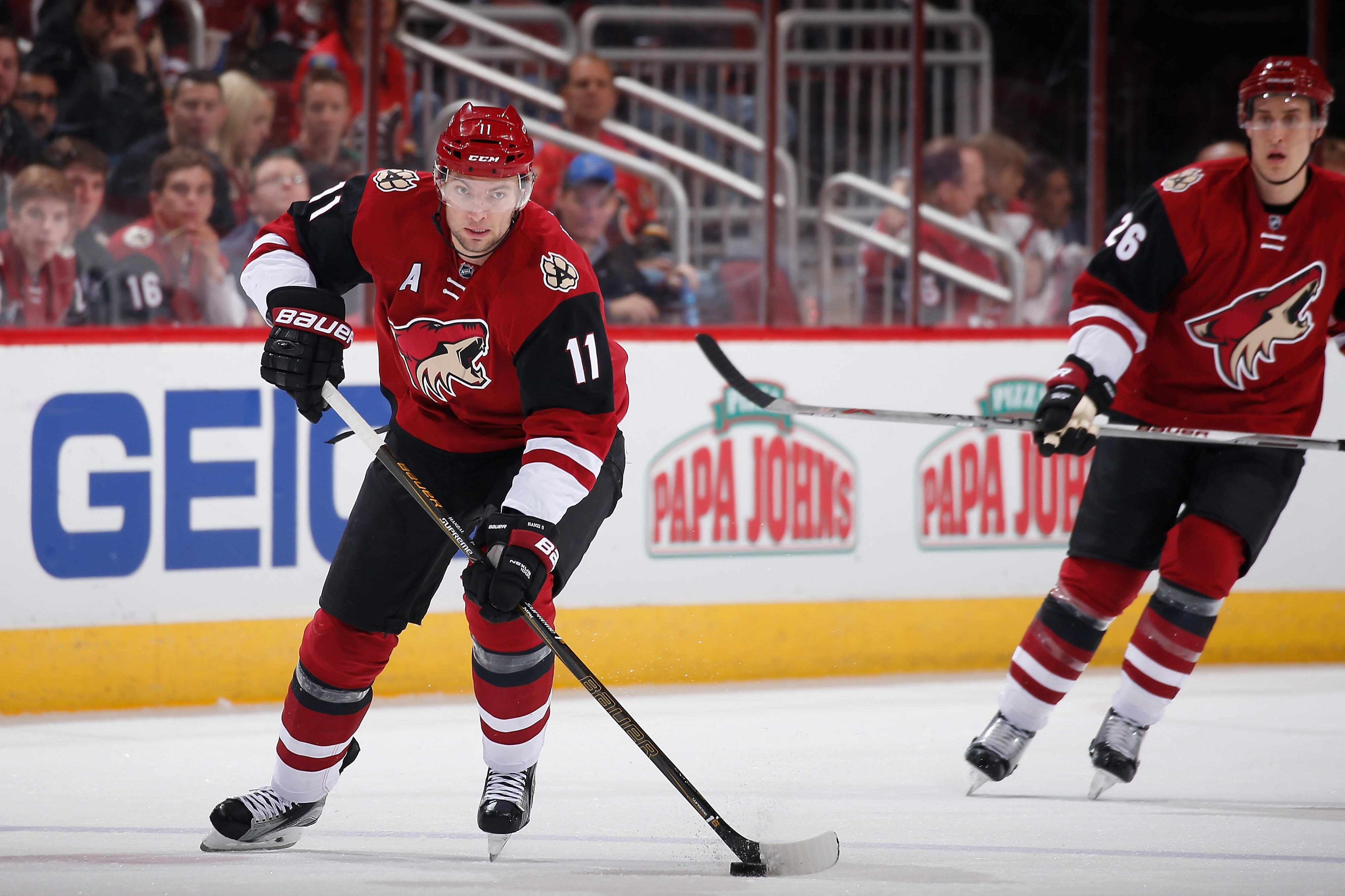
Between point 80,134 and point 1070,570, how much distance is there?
2805 mm

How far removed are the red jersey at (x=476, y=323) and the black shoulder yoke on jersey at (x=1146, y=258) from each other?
1.04 metres

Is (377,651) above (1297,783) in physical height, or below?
above

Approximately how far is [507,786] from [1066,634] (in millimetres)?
1169

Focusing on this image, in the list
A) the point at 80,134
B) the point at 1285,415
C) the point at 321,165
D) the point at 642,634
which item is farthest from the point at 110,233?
the point at 1285,415

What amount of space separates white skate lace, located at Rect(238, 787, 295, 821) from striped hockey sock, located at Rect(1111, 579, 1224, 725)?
1.60 meters

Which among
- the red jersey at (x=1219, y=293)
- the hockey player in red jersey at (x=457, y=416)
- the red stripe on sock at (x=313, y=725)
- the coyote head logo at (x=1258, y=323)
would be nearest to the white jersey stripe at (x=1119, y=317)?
the red jersey at (x=1219, y=293)

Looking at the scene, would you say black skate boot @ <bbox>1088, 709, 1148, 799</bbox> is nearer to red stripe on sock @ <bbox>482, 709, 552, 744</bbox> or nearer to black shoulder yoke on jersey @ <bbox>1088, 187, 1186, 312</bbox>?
black shoulder yoke on jersey @ <bbox>1088, 187, 1186, 312</bbox>

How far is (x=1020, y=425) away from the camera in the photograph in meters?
2.99

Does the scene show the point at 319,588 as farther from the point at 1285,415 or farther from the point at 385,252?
the point at 1285,415

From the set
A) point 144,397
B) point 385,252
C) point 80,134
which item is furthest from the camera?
point 80,134

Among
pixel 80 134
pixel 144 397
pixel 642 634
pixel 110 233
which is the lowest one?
pixel 642 634

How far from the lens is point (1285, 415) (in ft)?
9.78

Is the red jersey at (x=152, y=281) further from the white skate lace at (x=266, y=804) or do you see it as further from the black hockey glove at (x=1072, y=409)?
the black hockey glove at (x=1072, y=409)

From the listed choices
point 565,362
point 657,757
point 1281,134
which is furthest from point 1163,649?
point 565,362
